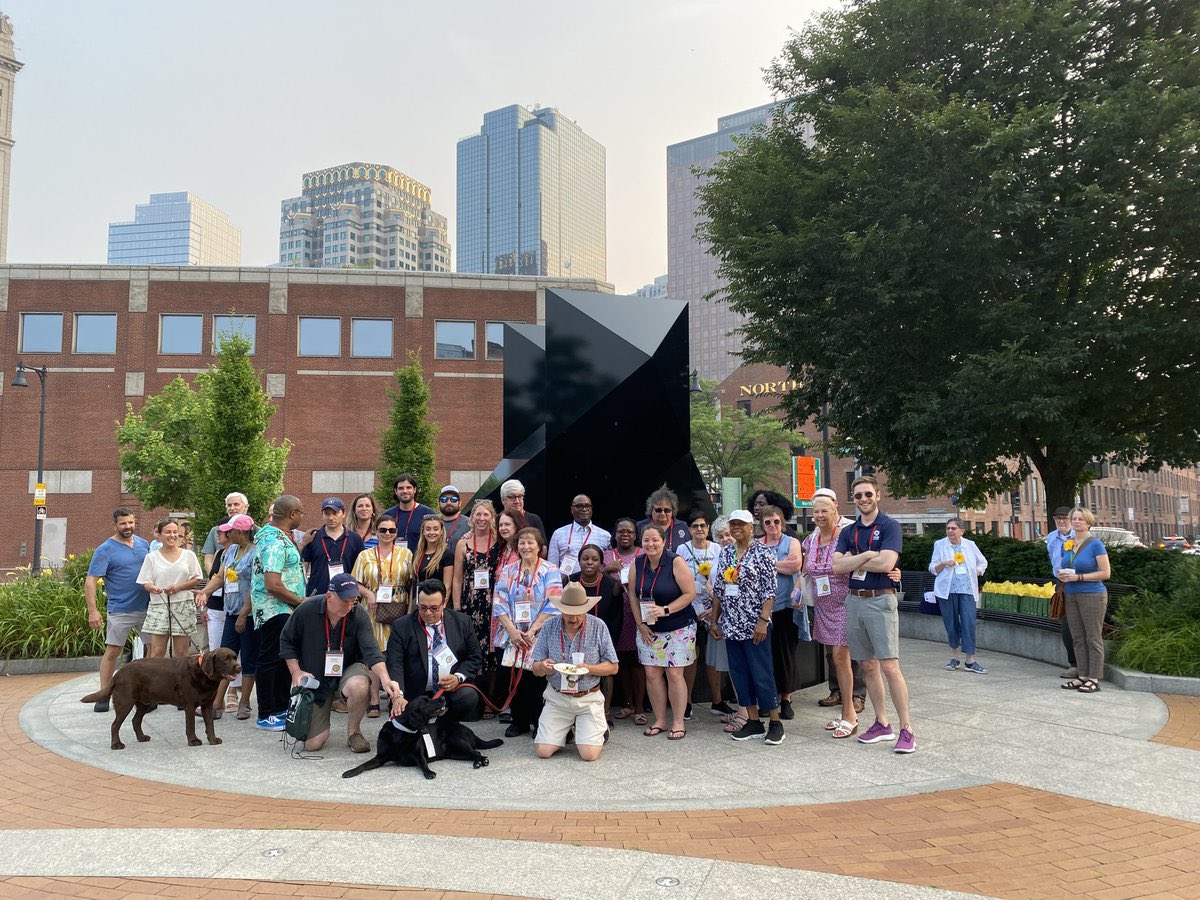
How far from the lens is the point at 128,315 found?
3212cm

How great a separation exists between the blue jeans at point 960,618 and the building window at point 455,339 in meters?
26.1

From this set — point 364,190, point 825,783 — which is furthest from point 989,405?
point 364,190

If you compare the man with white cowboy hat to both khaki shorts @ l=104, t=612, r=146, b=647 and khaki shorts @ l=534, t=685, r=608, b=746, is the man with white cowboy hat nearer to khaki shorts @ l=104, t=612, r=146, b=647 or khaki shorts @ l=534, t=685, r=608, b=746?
khaki shorts @ l=534, t=685, r=608, b=746

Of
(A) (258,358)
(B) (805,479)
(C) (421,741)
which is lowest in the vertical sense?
(C) (421,741)

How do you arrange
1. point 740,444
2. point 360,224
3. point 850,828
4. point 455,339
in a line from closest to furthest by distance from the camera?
point 850,828
point 455,339
point 740,444
point 360,224

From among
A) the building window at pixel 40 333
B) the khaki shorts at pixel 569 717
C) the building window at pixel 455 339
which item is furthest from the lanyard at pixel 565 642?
the building window at pixel 40 333

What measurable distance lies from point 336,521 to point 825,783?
4625 mm

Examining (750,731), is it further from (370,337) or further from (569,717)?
(370,337)

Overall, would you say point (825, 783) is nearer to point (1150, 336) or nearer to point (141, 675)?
point (141, 675)

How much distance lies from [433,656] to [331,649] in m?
0.84

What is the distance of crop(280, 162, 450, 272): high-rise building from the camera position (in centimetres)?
15588

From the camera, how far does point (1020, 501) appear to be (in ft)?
209

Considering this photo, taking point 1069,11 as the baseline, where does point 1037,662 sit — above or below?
below

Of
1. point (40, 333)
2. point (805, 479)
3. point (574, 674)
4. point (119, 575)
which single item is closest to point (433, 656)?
point (574, 674)
